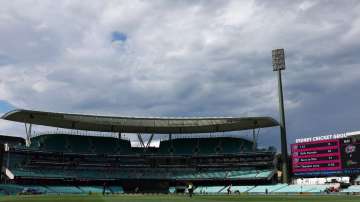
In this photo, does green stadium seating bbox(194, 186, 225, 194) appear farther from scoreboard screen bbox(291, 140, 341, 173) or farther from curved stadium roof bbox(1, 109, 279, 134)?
scoreboard screen bbox(291, 140, 341, 173)

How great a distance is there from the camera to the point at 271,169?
118250mm

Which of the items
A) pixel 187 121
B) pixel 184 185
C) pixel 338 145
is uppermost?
pixel 187 121

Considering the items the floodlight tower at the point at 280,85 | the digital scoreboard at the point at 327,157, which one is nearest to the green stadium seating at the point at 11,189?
the floodlight tower at the point at 280,85

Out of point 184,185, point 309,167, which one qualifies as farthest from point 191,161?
point 309,167

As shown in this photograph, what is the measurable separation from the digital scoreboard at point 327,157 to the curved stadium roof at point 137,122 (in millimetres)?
14040

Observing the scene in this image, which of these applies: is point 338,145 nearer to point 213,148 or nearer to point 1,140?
point 213,148

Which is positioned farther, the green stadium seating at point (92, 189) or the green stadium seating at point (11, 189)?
the green stadium seating at point (92, 189)

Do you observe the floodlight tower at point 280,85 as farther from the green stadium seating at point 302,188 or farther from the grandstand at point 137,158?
the green stadium seating at point 302,188

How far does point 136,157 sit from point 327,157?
53.3m

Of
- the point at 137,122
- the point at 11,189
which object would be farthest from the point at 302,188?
the point at 11,189

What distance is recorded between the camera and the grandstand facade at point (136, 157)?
368 ft

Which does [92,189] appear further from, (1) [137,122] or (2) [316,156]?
(2) [316,156]

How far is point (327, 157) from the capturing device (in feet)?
379

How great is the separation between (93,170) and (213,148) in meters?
36.3
